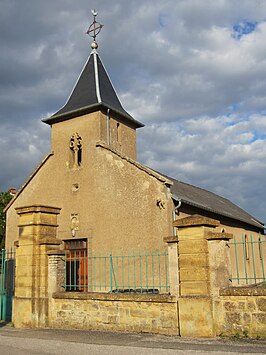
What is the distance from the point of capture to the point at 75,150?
18297mm

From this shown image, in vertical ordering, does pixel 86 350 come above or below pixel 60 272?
below

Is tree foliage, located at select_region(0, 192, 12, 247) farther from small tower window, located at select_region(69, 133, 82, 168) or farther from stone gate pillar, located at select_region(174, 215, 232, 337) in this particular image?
stone gate pillar, located at select_region(174, 215, 232, 337)

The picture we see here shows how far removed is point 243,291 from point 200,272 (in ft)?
3.04

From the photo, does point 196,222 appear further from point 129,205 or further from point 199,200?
point 199,200

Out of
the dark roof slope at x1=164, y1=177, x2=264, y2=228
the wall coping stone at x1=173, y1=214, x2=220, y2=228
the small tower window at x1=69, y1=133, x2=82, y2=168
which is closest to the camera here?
the wall coping stone at x1=173, y1=214, x2=220, y2=228

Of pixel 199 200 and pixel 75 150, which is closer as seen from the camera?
pixel 75 150

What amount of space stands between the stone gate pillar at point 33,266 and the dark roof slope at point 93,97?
7.91 meters

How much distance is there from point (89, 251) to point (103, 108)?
6256 millimetres

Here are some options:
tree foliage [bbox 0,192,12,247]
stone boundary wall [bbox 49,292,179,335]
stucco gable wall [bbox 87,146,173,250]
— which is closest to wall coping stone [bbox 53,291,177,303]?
stone boundary wall [bbox 49,292,179,335]

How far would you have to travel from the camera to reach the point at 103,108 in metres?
17.9

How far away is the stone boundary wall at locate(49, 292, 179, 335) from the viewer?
8.70 meters

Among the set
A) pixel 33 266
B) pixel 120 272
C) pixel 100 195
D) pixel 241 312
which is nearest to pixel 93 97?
pixel 100 195

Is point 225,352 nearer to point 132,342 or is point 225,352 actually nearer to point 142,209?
point 132,342

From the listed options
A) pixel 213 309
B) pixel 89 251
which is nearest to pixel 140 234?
pixel 89 251
